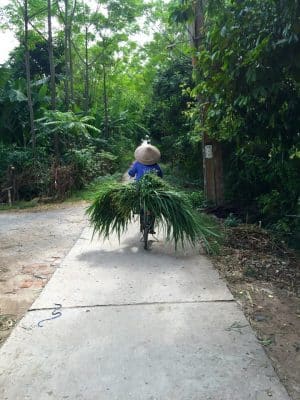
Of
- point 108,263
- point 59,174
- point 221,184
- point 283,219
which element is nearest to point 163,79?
point 59,174

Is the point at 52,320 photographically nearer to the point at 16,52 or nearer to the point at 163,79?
the point at 163,79

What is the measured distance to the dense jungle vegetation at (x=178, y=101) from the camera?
4195 millimetres

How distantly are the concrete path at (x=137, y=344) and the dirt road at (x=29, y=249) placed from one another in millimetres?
218

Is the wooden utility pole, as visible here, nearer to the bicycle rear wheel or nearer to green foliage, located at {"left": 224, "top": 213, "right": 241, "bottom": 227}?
green foliage, located at {"left": 224, "top": 213, "right": 241, "bottom": 227}

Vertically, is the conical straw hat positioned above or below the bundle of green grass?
above

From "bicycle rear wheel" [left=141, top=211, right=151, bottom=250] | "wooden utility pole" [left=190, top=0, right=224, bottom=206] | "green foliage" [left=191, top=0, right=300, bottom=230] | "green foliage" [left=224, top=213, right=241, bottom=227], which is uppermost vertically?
"green foliage" [left=191, top=0, right=300, bottom=230]

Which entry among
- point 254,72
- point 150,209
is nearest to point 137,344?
point 254,72

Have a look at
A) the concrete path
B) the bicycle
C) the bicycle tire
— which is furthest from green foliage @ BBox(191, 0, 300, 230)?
the concrete path

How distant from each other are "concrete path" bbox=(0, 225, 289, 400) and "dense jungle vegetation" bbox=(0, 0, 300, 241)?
7.07 feet

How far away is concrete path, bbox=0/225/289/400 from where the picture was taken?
2875 millimetres

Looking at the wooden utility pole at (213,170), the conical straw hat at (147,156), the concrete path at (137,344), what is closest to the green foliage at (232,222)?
the wooden utility pole at (213,170)

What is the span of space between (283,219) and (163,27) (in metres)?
20.7

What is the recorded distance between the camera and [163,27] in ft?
81.6

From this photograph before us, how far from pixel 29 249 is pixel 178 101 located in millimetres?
8492
